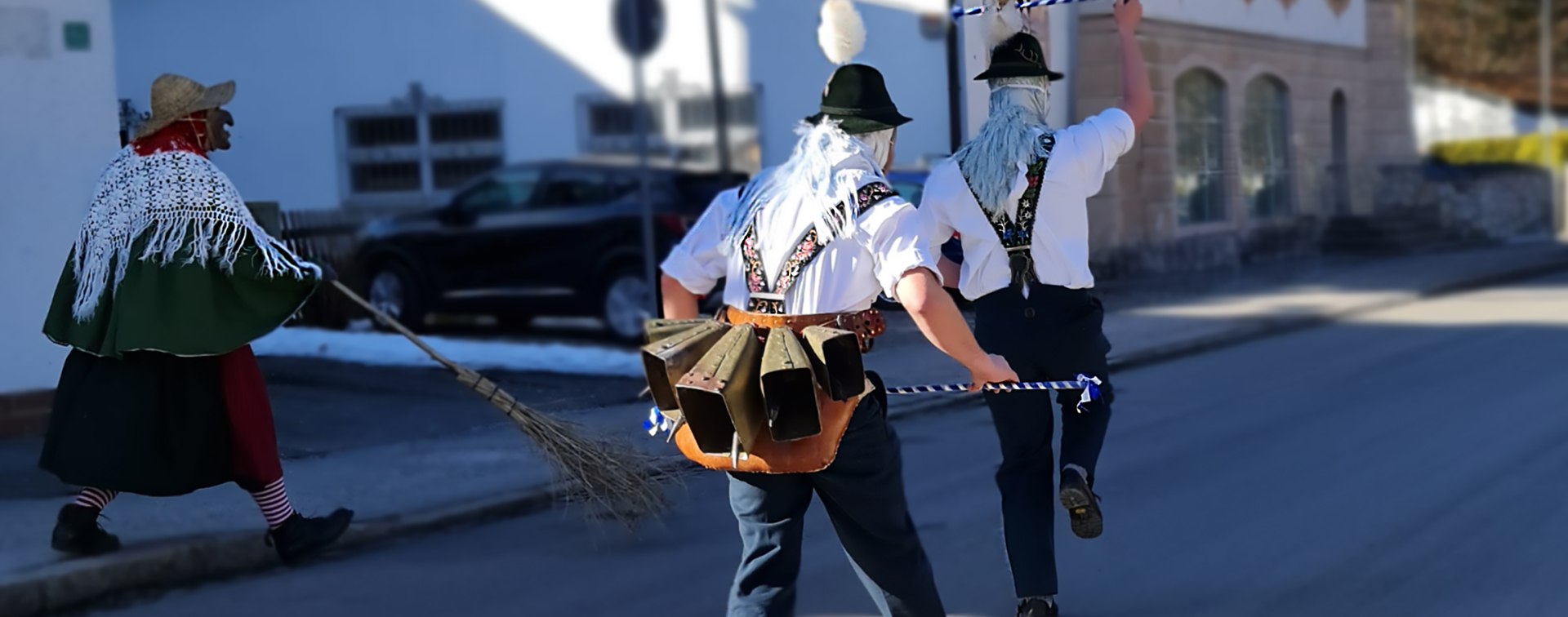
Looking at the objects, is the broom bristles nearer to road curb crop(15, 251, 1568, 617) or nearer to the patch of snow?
road curb crop(15, 251, 1568, 617)

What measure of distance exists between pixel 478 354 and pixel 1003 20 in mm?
6180

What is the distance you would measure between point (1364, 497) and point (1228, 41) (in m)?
11.6

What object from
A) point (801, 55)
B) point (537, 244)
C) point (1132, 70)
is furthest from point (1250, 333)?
point (1132, 70)

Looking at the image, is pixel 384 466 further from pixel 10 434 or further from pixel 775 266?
pixel 775 266

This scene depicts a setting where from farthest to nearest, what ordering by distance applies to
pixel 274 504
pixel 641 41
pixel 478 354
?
pixel 641 41
pixel 478 354
pixel 274 504

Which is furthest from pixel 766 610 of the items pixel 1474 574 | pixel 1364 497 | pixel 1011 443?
pixel 1364 497

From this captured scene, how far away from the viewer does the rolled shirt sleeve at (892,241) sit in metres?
3.69

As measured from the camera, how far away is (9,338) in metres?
7.81

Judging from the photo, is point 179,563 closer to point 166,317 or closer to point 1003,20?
point 166,317

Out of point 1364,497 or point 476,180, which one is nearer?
point 1364,497

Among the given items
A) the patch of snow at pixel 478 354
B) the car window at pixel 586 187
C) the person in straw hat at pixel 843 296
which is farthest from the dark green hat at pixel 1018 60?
the car window at pixel 586 187

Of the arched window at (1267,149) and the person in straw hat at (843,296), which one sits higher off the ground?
the arched window at (1267,149)

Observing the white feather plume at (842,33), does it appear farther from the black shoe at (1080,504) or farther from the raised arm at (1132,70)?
the black shoe at (1080,504)

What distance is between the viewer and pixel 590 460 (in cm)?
562
